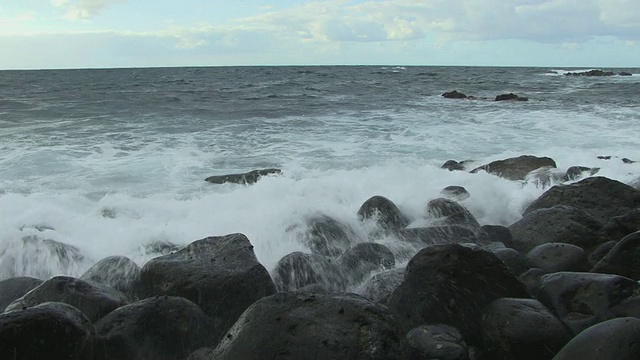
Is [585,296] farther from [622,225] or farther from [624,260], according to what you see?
[622,225]

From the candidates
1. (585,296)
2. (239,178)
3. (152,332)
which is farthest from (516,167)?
(152,332)

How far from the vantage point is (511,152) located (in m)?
11.2

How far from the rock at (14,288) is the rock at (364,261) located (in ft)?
8.33

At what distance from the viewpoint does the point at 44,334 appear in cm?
275

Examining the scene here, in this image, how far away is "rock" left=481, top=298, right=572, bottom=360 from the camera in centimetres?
285

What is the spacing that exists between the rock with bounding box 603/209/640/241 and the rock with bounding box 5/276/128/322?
14.1ft

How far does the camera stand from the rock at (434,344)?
2.79 m

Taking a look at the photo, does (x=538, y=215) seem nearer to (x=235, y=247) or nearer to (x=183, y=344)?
(x=235, y=247)

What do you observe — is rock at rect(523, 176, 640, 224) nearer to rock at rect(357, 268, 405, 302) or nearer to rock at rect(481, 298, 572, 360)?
rock at rect(357, 268, 405, 302)

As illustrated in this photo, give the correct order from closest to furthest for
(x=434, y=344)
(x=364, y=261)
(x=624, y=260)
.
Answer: (x=434, y=344) → (x=624, y=260) → (x=364, y=261)

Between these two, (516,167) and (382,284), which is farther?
(516,167)

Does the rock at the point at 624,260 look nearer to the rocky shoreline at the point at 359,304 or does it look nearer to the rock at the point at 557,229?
the rocky shoreline at the point at 359,304

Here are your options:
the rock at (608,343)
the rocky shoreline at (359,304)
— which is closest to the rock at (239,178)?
the rocky shoreline at (359,304)

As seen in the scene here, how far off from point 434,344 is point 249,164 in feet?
25.6
